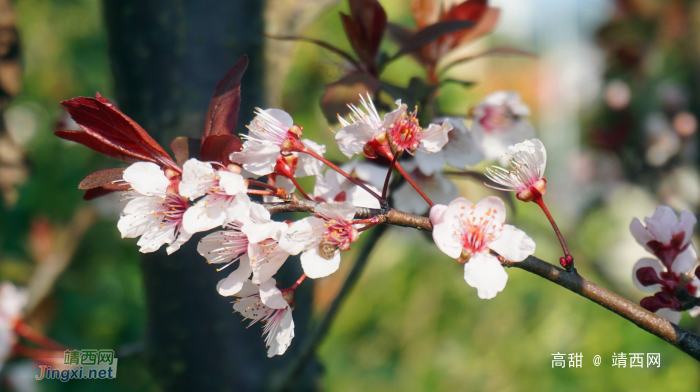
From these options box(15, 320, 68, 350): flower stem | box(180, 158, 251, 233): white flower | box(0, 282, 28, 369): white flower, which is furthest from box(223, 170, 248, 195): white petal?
box(0, 282, 28, 369): white flower

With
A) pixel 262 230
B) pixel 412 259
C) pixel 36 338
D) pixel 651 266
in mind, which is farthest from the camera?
pixel 412 259

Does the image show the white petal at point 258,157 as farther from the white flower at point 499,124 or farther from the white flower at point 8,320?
the white flower at point 8,320

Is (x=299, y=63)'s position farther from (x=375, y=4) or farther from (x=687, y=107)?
(x=375, y=4)

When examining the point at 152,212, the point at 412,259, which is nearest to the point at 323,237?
the point at 152,212

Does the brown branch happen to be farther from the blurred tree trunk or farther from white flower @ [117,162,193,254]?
the blurred tree trunk

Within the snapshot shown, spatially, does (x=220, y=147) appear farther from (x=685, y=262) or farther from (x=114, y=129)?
(x=685, y=262)

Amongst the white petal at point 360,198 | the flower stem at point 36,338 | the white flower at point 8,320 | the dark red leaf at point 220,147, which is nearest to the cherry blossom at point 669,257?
the white petal at point 360,198
